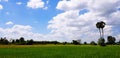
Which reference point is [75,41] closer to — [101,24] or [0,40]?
[101,24]

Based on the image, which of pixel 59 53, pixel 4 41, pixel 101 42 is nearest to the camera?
pixel 59 53

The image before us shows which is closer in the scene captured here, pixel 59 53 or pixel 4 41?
pixel 59 53

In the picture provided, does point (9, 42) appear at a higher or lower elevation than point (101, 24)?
lower

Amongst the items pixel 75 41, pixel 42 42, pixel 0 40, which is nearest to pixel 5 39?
pixel 0 40

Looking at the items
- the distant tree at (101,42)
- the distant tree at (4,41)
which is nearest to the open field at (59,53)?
the distant tree at (101,42)

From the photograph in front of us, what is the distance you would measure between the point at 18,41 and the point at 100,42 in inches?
1667

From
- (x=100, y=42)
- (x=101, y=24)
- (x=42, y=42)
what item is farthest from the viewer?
(x=42, y=42)

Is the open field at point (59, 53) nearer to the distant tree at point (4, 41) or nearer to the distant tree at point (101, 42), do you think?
the distant tree at point (101, 42)

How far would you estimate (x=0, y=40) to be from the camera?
117 metres

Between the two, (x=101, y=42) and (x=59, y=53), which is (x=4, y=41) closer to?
(x=101, y=42)

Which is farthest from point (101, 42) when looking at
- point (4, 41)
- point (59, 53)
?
point (59, 53)

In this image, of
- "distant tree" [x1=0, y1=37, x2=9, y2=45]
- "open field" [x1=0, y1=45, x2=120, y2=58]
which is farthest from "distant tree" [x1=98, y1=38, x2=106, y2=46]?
"open field" [x1=0, y1=45, x2=120, y2=58]

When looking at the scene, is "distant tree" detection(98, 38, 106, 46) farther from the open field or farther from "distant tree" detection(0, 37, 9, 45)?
the open field

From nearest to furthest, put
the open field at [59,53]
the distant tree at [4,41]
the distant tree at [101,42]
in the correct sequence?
1. the open field at [59,53]
2. the distant tree at [101,42]
3. the distant tree at [4,41]
